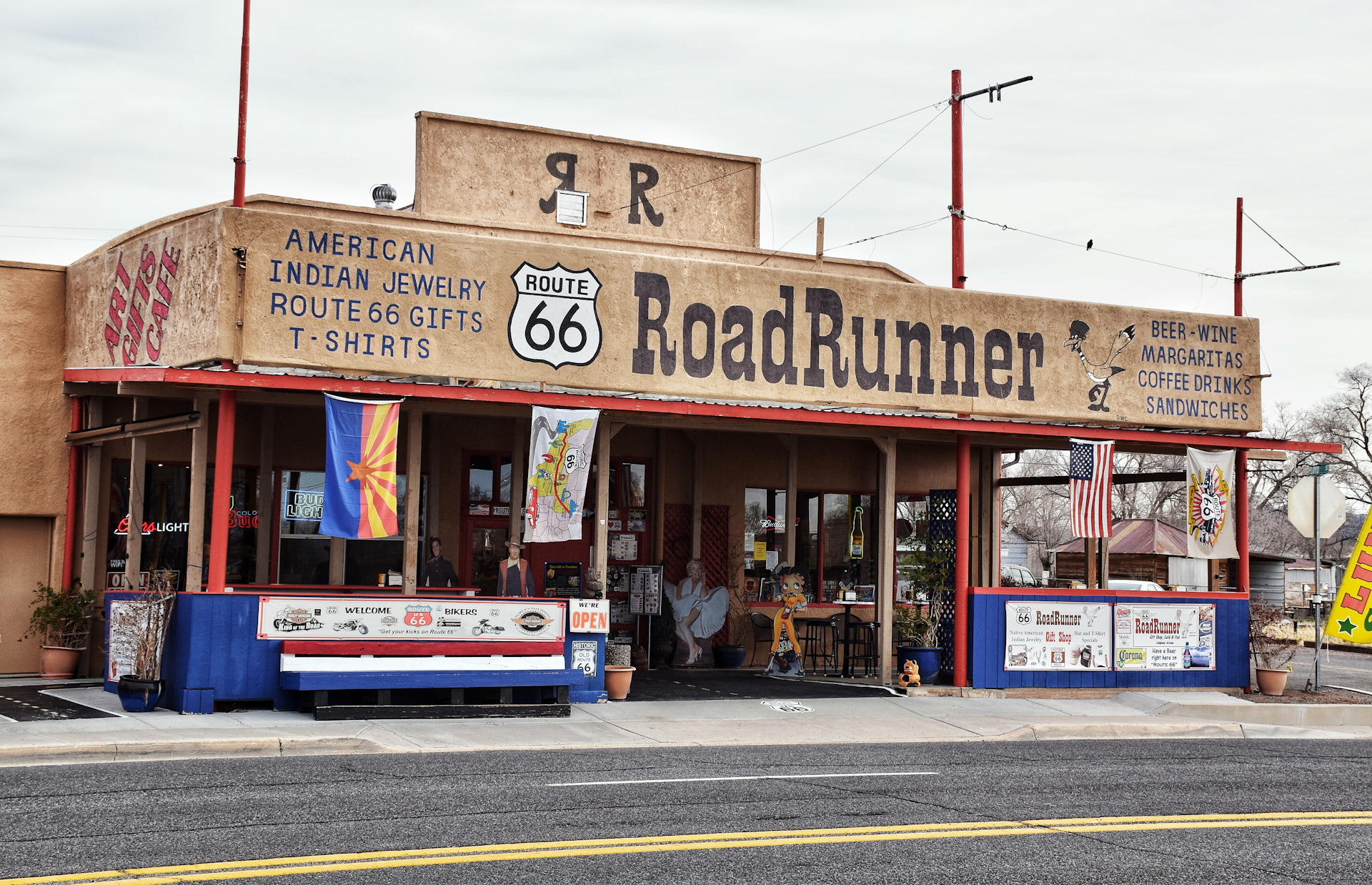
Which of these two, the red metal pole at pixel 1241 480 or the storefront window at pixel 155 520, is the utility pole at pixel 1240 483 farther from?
the storefront window at pixel 155 520

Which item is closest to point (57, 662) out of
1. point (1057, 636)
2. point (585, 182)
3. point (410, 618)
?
point (410, 618)

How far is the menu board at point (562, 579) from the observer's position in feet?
66.8

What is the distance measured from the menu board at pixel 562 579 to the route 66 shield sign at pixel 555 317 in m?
5.17

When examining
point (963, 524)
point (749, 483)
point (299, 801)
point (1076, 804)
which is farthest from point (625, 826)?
point (749, 483)

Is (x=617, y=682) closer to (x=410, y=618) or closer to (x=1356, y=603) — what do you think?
(x=410, y=618)

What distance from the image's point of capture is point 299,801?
30.5 feet

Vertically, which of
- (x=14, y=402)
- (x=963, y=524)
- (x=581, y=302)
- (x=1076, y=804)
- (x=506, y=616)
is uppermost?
(x=581, y=302)

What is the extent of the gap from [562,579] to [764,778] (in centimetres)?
977

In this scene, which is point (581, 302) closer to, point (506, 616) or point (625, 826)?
point (506, 616)

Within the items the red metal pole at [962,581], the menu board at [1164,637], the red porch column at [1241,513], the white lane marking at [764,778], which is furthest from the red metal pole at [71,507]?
the red porch column at [1241,513]

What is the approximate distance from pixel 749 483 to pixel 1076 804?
39.2 ft

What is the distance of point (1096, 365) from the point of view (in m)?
19.3

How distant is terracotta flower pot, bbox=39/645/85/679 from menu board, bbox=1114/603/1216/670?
14.0 m

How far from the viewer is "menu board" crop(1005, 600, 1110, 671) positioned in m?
18.4
